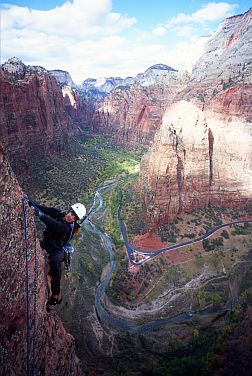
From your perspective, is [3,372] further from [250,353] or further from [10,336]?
[250,353]

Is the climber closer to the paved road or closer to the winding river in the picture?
the winding river

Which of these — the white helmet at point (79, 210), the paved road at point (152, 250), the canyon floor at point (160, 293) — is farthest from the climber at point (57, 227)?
the paved road at point (152, 250)

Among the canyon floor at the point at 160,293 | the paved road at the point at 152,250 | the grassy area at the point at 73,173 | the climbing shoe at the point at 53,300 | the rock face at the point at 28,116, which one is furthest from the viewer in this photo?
the grassy area at the point at 73,173

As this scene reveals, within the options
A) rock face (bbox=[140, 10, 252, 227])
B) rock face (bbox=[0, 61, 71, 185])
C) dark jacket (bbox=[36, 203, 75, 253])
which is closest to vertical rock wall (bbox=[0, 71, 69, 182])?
rock face (bbox=[0, 61, 71, 185])

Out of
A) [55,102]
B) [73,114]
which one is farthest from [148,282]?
[73,114]

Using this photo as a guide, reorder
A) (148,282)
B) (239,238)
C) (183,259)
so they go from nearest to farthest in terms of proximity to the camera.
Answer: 1. (148,282)
2. (183,259)
3. (239,238)

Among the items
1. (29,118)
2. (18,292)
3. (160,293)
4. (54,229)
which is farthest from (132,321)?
(29,118)

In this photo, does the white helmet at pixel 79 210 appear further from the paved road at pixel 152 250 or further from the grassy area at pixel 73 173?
the grassy area at pixel 73 173

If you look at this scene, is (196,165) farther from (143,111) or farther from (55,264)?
(143,111)
